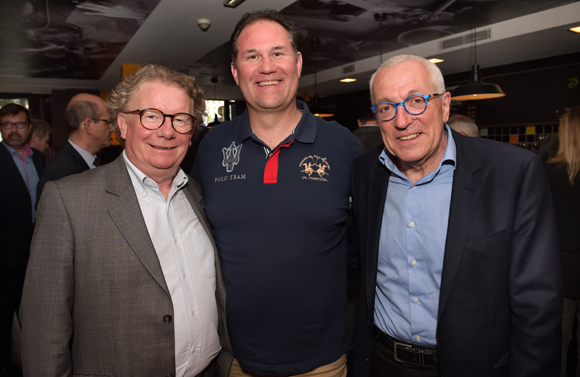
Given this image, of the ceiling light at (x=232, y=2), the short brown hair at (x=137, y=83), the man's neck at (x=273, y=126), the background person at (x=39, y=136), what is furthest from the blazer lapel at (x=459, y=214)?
the background person at (x=39, y=136)

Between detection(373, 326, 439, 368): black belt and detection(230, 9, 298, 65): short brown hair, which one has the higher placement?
detection(230, 9, 298, 65): short brown hair

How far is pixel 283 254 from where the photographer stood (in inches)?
67.3

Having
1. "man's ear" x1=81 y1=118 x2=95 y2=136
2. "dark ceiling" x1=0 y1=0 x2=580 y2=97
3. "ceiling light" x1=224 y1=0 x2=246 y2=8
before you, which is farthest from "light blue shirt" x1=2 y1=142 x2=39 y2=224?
"ceiling light" x1=224 y1=0 x2=246 y2=8

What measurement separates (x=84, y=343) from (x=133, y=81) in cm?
105

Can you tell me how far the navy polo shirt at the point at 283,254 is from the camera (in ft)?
5.64

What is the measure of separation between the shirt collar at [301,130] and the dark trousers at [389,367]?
1.00 m

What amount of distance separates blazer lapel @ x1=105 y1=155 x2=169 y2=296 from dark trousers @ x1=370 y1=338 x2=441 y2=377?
37.6 inches

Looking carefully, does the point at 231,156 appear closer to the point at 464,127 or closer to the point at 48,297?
the point at 48,297

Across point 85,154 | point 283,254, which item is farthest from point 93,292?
point 85,154

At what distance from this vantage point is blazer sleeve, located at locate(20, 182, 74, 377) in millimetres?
1310

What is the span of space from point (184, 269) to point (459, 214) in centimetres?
111

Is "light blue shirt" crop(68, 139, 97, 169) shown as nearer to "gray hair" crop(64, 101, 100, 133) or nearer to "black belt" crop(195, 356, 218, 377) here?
"gray hair" crop(64, 101, 100, 133)

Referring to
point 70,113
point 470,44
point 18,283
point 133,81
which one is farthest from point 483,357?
point 470,44

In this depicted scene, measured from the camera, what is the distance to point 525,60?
751cm
